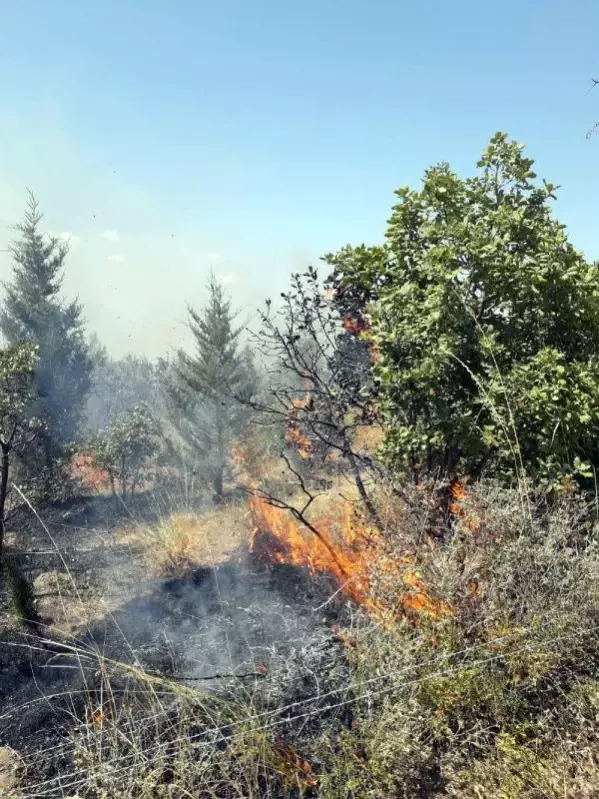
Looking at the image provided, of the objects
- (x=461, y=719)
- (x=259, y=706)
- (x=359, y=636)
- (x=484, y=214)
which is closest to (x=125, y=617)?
(x=259, y=706)

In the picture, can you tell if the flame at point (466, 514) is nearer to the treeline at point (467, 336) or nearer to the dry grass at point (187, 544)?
the treeline at point (467, 336)

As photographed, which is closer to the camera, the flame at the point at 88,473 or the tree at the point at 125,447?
Result: the tree at the point at 125,447

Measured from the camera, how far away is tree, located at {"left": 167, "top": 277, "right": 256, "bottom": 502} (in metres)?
14.6

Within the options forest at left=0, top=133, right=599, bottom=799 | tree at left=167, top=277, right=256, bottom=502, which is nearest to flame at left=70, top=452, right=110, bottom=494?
tree at left=167, top=277, right=256, bottom=502

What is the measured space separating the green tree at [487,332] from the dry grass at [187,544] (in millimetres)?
4475

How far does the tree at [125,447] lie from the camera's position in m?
14.5

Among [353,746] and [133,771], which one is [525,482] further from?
[133,771]

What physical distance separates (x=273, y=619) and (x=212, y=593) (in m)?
1.56

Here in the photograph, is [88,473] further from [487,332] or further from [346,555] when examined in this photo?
[487,332]

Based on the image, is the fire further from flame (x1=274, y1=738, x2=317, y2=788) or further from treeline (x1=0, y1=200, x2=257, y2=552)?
treeline (x1=0, y1=200, x2=257, y2=552)

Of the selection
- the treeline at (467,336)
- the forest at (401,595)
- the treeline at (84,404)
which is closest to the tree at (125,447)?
Answer: the treeline at (84,404)

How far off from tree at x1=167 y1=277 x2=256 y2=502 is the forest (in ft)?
23.1

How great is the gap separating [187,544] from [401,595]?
5.47 meters

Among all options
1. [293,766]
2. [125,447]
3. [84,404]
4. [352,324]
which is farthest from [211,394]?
[293,766]
